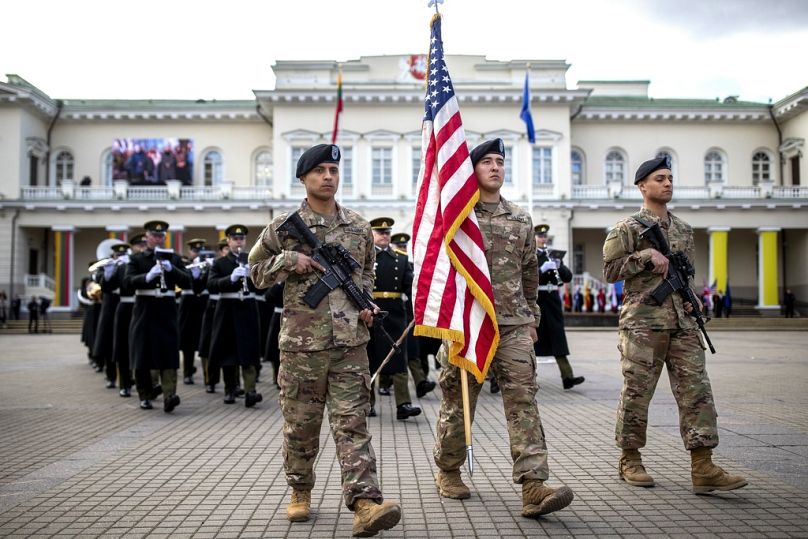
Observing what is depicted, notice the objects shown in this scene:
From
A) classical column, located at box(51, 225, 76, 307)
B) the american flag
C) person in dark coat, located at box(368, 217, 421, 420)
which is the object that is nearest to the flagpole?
the american flag

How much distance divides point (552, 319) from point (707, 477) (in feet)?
20.9

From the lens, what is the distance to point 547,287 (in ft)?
39.3

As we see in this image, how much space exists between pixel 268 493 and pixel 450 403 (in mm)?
1485

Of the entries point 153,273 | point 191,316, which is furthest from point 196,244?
point 153,273

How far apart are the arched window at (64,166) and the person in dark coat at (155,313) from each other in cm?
4081

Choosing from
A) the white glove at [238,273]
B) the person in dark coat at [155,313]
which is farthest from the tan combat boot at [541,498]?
the person in dark coat at [155,313]

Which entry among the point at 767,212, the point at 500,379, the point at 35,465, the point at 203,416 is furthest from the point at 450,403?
the point at 767,212

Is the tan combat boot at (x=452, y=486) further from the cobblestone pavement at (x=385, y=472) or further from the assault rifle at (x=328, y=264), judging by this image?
the assault rifle at (x=328, y=264)

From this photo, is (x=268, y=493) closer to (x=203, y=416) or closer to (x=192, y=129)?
(x=203, y=416)

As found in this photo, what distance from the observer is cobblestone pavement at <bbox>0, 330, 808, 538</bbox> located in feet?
15.6

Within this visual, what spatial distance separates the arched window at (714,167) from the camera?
154 feet

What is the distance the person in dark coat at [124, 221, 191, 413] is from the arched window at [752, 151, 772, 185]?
44904 millimetres

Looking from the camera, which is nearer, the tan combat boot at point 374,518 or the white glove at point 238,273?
the tan combat boot at point 374,518

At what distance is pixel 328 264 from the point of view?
5.09 m
